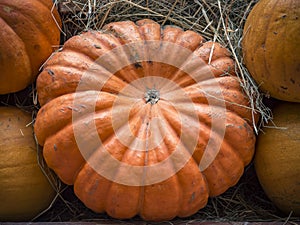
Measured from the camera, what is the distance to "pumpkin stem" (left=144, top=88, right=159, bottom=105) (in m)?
1.81

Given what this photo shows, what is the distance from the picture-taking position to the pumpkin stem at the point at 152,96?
5.94 ft

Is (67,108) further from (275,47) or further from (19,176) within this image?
(275,47)

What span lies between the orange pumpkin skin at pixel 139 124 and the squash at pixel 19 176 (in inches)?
4.8

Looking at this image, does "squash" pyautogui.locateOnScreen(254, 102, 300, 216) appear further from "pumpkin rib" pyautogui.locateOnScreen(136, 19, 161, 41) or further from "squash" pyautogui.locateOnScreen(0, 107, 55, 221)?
"squash" pyautogui.locateOnScreen(0, 107, 55, 221)

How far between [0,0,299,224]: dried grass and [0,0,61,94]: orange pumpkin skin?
0.32 feet

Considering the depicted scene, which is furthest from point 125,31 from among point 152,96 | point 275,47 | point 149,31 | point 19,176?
point 19,176

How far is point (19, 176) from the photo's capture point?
1.92m

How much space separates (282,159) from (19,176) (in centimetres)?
98

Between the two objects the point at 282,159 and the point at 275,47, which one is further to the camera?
the point at 282,159

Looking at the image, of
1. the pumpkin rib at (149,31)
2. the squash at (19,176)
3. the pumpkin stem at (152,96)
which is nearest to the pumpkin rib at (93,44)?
the pumpkin rib at (149,31)

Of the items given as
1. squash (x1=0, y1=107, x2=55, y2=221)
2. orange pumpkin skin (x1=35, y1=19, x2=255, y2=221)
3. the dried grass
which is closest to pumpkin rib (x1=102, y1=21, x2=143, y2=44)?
orange pumpkin skin (x1=35, y1=19, x2=255, y2=221)

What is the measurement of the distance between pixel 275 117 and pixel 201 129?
355 millimetres

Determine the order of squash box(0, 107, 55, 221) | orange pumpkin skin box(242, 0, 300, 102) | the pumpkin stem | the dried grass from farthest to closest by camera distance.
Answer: the dried grass < squash box(0, 107, 55, 221) < the pumpkin stem < orange pumpkin skin box(242, 0, 300, 102)

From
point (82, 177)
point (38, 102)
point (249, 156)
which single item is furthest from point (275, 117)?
point (38, 102)
